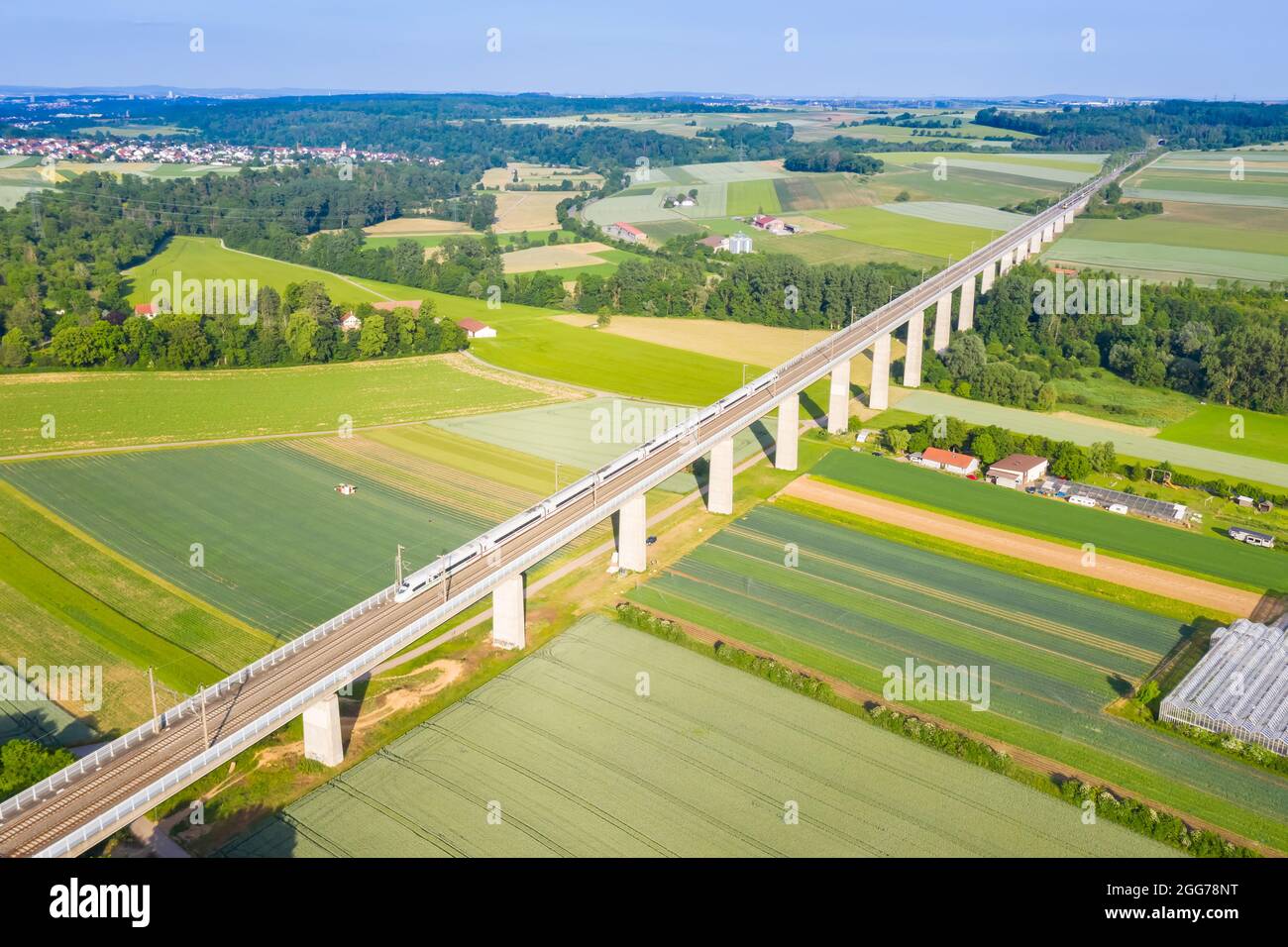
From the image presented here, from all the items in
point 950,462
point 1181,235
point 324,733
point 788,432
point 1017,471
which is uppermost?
point 1181,235

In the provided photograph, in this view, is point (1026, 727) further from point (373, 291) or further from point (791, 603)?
point (373, 291)

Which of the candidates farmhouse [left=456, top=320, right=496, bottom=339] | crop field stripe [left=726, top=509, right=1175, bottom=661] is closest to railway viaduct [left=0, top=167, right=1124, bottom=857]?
crop field stripe [left=726, top=509, right=1175, bottom=661]

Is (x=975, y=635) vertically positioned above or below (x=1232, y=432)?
below

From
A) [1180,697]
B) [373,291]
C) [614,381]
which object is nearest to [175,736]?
[1180,697]

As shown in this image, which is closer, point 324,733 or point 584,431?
point 324,733

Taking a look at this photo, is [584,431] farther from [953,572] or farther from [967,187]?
[967,187]

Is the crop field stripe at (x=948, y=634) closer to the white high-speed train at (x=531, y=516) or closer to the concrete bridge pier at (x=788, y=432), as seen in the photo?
the white high-speed train at (x=531, y=516)

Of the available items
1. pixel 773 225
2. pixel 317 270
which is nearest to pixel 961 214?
pixel 773 225
